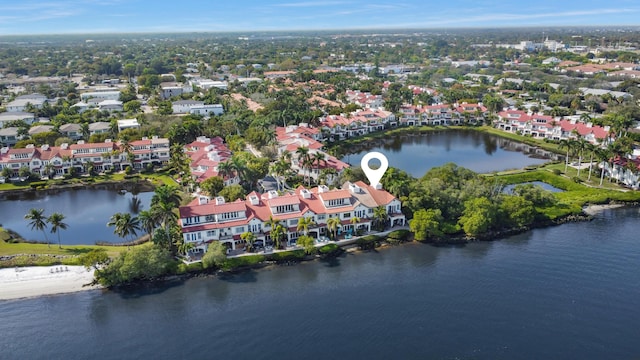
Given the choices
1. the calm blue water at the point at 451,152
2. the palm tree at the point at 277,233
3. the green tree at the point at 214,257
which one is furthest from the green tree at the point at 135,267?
the calm blue water at the point at 451,152

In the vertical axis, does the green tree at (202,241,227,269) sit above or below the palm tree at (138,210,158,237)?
below

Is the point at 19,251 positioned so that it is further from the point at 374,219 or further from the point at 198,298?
the point at 374,219

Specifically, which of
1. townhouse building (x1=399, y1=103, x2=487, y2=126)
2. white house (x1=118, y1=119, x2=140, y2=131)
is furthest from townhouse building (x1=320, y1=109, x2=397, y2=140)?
white house (x1=118, y1=119, x2=140, y2=131)

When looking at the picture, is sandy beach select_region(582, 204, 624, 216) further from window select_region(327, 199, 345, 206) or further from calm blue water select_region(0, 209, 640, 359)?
window select_region(327, 199, 345, 206)

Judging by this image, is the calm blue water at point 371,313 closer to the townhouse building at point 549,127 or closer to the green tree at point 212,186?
the green tree at point 212,186

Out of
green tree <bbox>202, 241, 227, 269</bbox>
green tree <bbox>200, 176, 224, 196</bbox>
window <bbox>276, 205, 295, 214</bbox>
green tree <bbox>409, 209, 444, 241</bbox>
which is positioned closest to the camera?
green tree <bbox>202, 241, 227, 269</bbox>

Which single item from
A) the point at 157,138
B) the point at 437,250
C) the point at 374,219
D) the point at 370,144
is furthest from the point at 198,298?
the point at 370,144

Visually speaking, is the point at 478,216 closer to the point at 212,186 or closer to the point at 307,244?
the point at 307,244
